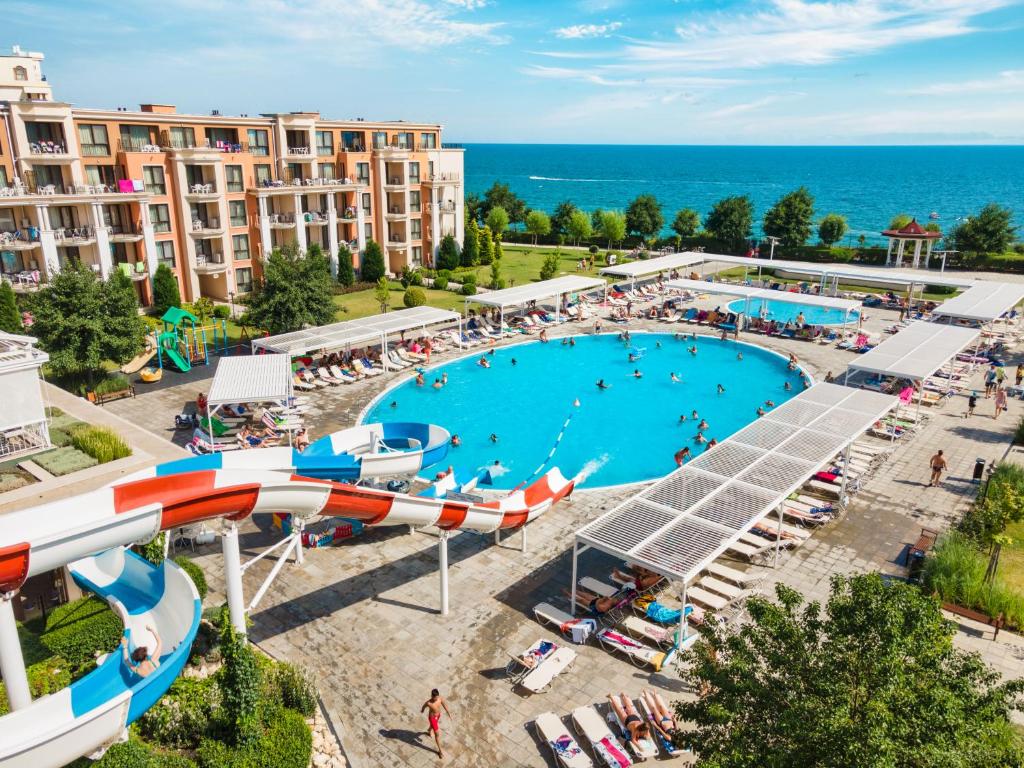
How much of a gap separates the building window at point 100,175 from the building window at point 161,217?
2674 millimetres

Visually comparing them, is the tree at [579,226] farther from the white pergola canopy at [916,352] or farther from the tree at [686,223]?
the white pergola canopy at [916,352]

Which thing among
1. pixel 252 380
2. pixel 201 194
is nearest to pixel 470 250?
pixel 201 194

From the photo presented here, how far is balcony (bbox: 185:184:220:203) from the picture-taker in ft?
153

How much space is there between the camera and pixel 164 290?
44.7m

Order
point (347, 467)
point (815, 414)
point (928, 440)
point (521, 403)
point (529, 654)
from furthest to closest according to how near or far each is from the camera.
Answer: point (521, 403)
point (928, 440)
point (815, 414)
point (347, 467)
point (529, 654)

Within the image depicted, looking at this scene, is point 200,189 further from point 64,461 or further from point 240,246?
point 64,461

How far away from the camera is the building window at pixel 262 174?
50.6 m

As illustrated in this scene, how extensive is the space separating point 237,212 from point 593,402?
29441 mm

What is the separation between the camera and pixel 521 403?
117 feet

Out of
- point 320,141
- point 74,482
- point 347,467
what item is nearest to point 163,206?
point 320,141

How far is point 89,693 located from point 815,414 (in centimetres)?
2326

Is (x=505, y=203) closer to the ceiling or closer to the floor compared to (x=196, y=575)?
closer to the ceiling

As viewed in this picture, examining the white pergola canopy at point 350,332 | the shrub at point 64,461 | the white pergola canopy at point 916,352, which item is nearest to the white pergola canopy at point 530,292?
the white pergola canopy at point 350,332

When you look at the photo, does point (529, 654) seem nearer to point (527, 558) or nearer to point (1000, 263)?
point (527, 558)
